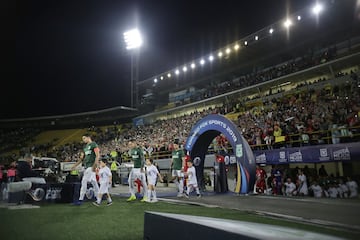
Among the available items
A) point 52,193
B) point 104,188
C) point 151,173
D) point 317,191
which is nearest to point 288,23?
point 317,191

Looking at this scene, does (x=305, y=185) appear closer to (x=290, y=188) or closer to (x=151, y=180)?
(x=290, y=188)

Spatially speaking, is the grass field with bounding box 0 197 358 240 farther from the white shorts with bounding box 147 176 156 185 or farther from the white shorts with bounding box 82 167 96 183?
the white shorts with bounding box 147 176 156 185

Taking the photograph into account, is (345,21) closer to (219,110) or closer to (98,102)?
(219,110)

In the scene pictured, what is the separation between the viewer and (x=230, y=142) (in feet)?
50.5

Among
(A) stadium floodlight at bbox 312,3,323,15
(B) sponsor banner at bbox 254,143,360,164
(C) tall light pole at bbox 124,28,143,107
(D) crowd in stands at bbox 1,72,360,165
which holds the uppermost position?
(C) tall light pole at bbox 124,28,143,107

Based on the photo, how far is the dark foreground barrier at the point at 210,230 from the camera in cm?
315

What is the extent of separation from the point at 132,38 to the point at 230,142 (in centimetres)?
3332

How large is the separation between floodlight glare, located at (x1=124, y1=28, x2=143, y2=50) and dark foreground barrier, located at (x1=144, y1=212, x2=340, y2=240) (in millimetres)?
41805

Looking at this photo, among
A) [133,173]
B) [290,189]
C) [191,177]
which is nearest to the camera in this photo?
[133,173]

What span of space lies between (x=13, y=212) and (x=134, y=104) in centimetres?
4307

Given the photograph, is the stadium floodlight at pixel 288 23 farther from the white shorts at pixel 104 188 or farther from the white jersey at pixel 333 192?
the white shorts at pixel 104 188

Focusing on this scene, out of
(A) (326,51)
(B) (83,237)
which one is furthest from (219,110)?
(B) (83,237)

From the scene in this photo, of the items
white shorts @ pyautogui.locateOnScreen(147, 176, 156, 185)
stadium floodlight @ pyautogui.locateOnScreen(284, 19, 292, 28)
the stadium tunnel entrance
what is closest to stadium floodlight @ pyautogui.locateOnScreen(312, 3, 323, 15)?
stadium floodlight @ pyautogui.locateOnScreen(284, 19, 292, 28)

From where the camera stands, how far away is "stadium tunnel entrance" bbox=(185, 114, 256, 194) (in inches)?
570
